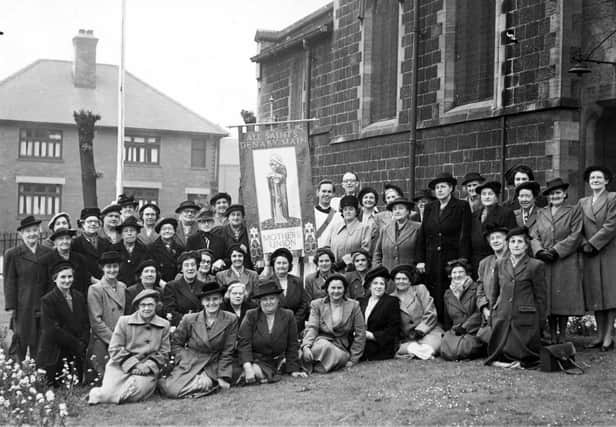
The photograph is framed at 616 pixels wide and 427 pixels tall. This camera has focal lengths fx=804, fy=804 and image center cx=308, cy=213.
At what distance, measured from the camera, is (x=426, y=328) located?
32.7 feet

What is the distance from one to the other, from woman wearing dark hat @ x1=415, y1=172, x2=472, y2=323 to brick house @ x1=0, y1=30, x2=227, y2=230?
109 ft

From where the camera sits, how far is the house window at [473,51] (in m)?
15.4

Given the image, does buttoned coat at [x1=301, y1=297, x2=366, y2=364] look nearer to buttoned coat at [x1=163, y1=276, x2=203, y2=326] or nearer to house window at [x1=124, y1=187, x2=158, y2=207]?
buttoned coat at [x1=163, y1=276, x2=203, y2=326]

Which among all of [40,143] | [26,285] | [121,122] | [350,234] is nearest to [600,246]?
[350,234]

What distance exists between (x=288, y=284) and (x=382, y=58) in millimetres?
10615

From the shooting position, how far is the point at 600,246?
9.29 m

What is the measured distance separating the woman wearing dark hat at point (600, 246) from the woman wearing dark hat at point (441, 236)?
1.39 meters

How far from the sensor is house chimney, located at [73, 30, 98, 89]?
43.5m

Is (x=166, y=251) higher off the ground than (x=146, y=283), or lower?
higher

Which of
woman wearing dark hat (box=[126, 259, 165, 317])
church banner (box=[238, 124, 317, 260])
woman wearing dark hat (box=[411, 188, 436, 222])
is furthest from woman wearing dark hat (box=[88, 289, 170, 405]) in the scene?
woman wearing dark hat (box=[411, 188, 436, 222])

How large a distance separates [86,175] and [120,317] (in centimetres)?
1600

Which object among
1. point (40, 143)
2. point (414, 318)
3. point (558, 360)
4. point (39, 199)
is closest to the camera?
point (558, 360)

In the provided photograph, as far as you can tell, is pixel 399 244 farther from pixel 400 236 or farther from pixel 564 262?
pixel 564 262

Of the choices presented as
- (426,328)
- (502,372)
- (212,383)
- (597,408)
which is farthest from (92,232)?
(597,408)
